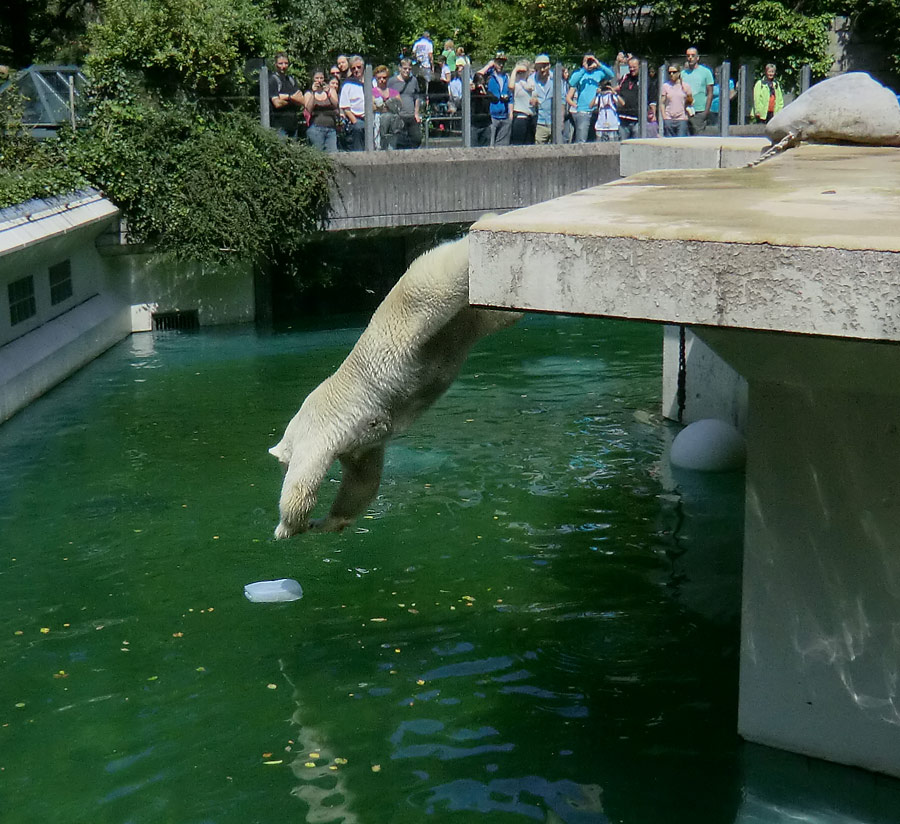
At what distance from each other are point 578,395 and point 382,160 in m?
6.28

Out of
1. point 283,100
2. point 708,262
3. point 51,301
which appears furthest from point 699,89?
Result: point 708,262

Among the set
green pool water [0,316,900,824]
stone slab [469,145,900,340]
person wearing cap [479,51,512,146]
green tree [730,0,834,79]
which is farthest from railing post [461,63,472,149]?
stone slab [469,145,900,340]

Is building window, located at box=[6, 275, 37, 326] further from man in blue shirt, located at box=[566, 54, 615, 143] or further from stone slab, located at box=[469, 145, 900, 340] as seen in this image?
stone slab, located at box=[469, 145, 900, 340]

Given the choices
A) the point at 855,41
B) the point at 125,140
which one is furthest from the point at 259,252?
the point at 855,41

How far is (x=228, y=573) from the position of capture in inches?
350

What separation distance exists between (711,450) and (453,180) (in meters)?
9.31

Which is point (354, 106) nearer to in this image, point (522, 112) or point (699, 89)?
point (522, 112)

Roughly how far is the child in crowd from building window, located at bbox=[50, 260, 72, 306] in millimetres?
9157

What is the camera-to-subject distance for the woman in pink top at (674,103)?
21.1m

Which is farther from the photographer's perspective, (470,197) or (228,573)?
(470,197)

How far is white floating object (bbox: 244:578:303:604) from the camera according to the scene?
8359 mm

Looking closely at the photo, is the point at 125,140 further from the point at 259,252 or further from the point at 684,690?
the point at 684,690

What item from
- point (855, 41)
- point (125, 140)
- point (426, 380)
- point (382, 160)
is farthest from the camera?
point (855, 41)

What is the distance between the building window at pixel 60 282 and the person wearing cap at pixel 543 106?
8040mm
